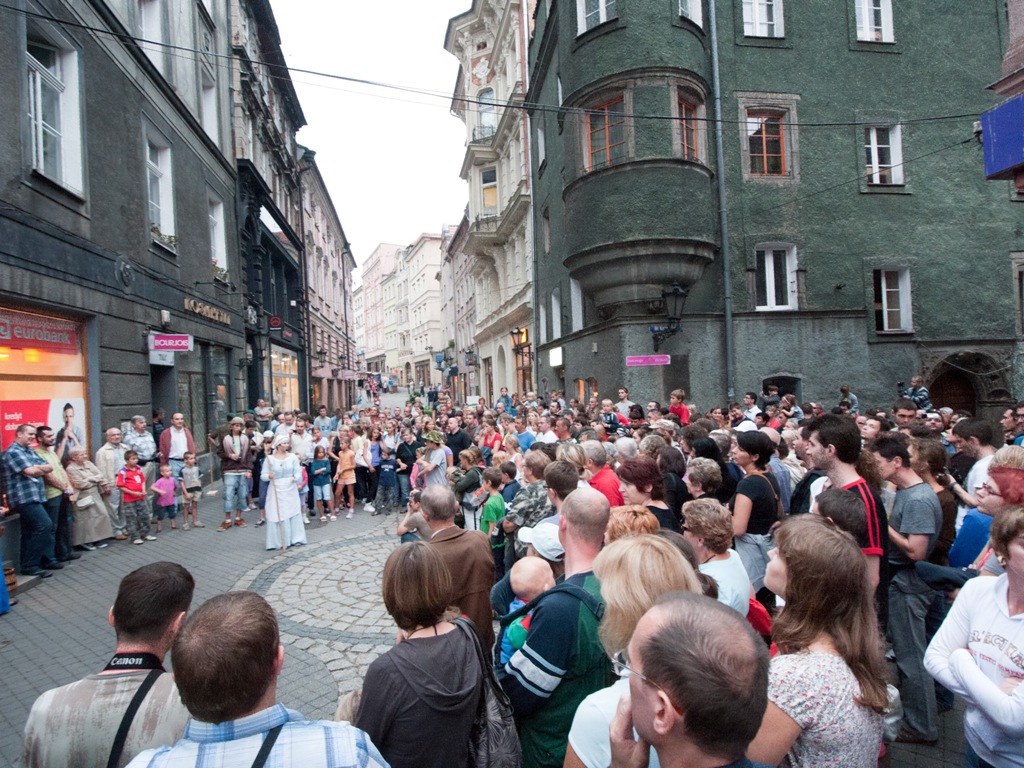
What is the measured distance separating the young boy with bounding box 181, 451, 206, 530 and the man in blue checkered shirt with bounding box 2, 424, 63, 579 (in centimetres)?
→ 270

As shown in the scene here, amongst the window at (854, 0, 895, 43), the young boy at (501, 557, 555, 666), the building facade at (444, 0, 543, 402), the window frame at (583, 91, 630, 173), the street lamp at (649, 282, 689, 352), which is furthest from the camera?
the building facade at (444, 0, 543, 402)

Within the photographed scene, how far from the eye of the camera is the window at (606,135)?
14628mm

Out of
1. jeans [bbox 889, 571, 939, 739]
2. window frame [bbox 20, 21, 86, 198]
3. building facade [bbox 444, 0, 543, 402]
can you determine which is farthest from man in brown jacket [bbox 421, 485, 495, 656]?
building facade [bbox 444, 0, 543, 402]

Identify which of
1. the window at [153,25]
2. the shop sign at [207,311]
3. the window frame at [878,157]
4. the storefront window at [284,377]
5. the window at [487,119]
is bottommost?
the storefront window at [284,377]

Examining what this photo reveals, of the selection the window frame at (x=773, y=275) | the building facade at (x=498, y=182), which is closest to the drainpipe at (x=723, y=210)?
the window frame at (x=773, y=275)

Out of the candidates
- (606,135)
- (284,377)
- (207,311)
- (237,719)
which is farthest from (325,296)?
(237,719)

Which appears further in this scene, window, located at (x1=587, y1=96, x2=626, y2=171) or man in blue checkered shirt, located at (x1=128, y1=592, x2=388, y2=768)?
window, located at (x1=587, y1=96, x2=626, y2=171)

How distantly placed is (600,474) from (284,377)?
2260 centimetres

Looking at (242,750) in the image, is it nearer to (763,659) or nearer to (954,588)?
(763,659)

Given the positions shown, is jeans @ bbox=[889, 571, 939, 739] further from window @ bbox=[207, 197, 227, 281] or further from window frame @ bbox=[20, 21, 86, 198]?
window @ bbox=[207, 197, 227, 281]

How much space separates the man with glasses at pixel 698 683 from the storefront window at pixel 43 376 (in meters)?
9.41

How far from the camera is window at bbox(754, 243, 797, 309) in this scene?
16141 millimetres

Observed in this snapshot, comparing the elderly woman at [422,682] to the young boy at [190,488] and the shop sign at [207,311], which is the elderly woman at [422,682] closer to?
the young boy at [190,488]

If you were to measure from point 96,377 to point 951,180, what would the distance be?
21389mm
